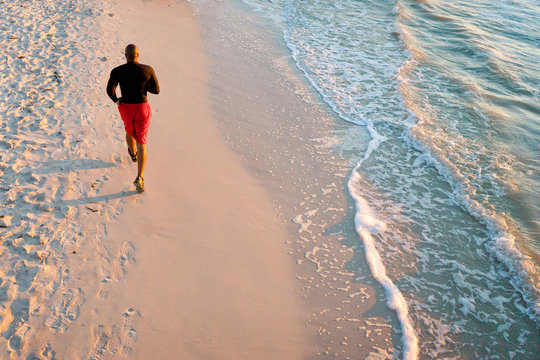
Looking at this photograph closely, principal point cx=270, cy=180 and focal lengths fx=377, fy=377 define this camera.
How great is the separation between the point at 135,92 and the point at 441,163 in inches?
208

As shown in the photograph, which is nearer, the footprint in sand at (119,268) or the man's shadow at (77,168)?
the footprint in sand at (119,268)

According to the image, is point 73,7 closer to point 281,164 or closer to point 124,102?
point 124,102

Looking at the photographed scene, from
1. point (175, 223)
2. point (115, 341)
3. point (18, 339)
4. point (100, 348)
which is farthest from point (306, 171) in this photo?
point (18, 339)

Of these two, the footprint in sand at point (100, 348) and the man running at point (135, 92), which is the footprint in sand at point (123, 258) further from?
the man running at point (135, 92)

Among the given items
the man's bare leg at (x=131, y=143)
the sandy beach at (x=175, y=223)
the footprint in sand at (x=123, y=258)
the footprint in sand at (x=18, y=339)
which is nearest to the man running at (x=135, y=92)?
the man's bare leg at (x=131, y=143)

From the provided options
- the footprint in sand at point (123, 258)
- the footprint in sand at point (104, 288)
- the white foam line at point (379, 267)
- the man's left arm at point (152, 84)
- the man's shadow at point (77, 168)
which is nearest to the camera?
the footprint in sand at point (104, 288)

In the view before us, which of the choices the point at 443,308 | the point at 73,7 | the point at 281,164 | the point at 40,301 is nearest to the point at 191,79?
the point at 281,164

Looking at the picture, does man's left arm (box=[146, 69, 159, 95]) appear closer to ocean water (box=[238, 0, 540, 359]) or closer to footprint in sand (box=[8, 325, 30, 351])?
footprint in sand (box=[8, 325, 30, 351])

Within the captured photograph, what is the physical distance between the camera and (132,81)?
4.57 m

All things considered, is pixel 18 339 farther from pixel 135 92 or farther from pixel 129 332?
pixel 135 92

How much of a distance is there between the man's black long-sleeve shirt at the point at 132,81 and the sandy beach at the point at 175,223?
1.25 meters

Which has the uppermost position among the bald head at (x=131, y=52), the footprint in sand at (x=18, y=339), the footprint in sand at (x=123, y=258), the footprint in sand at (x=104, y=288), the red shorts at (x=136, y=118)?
the bald head at (x=131, y=52)

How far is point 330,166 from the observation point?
20.9 feet

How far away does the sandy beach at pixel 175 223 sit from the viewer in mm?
3738
